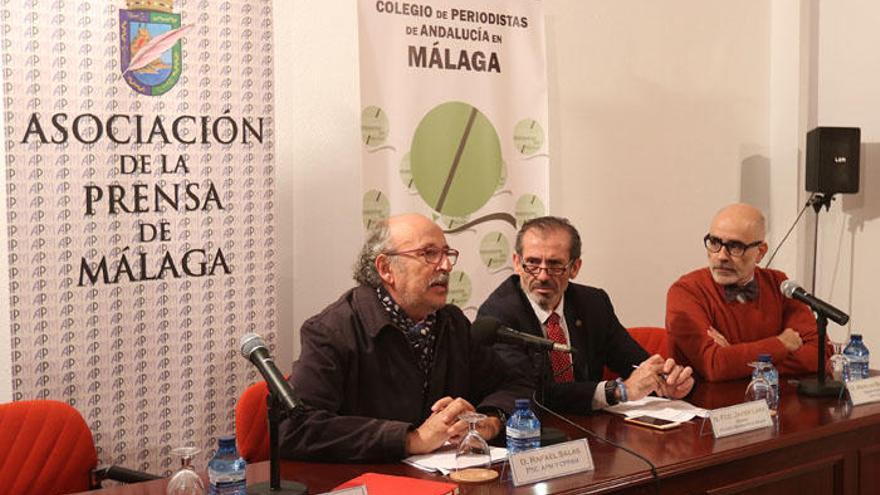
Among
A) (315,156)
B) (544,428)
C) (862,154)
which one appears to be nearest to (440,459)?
(544,428)

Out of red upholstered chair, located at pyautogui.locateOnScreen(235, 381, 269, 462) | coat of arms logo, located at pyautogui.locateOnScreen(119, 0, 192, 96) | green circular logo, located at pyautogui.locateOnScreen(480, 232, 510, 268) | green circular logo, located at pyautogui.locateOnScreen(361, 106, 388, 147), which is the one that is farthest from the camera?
green circular logo, located at pyautogui.locateOnScreen(480, 232, 510, 268)

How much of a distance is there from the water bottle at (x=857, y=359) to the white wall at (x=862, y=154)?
2.18 metres

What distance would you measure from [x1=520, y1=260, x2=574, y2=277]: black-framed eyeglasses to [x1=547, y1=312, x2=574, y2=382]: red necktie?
6.9 inches

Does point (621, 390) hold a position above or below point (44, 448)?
above

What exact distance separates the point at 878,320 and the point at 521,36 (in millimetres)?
2622

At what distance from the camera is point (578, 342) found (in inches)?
133

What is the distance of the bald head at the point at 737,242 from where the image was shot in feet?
11.8

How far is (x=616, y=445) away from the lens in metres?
2.59

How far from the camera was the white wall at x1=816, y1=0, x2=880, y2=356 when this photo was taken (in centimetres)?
521

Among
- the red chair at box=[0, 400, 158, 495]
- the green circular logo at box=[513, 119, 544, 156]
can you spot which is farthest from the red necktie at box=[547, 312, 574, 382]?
the red chair at box=[0, 400, 158, 495]

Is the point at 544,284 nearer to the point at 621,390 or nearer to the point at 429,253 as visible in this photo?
the point at 621,390

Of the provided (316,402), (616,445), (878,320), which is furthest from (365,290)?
(878,320)

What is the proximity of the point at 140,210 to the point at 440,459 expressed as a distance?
1.46 m

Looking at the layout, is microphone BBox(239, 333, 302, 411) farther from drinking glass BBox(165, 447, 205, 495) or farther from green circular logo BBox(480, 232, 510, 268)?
green circular logo BBox(480, 232, 510, 268)
